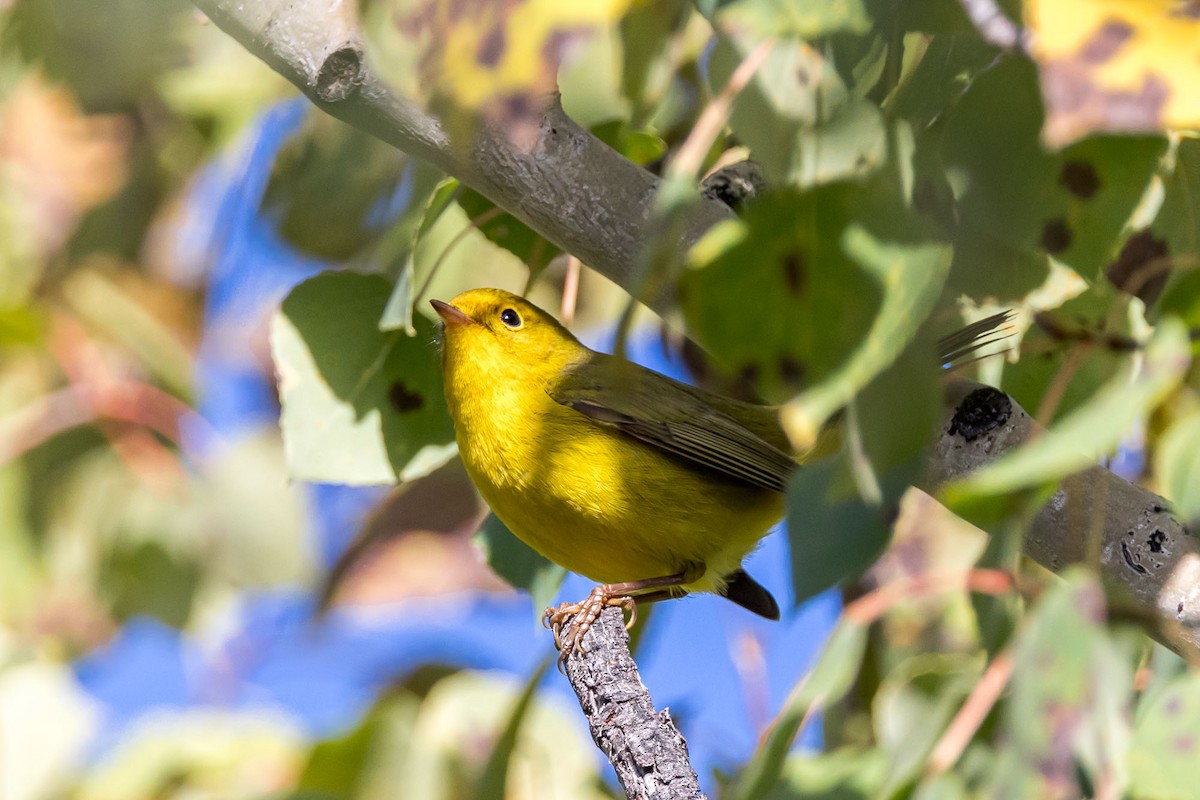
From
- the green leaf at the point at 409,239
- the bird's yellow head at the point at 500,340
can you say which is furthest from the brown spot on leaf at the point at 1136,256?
the bird's yellow head at the point at 500,340

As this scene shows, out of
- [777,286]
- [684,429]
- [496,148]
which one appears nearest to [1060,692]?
[777,286]

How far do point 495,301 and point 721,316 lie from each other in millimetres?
2588

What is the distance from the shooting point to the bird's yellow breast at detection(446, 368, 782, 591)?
3.32 metres

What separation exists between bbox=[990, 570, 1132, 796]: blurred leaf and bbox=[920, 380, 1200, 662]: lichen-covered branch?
0.67 meters

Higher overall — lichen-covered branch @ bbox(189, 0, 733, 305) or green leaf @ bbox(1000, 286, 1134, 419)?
green leaf @ bbox(1000, 286, 1134, 419)

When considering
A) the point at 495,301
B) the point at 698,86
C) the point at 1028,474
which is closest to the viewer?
the point at 1028,474

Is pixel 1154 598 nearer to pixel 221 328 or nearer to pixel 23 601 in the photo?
pixel 23 601

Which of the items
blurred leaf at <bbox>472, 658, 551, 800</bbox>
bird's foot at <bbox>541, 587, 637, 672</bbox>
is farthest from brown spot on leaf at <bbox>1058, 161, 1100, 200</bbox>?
bird's foot at <bbox>541, 587, 637, 672</bbox>

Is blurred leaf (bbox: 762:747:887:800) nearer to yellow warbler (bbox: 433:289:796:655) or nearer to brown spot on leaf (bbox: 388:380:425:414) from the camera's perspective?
brown spot on leaf (bbox: 388:380:425:414)

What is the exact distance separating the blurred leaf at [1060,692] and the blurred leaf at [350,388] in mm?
1661

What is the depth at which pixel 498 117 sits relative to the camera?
1263 mm

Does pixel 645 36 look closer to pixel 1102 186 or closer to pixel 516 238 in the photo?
pixel 1102 186

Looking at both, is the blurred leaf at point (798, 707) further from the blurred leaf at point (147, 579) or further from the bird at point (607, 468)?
the blurred leaf at point (147, 579)

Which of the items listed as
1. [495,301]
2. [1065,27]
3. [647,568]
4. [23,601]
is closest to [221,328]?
[23,601]
